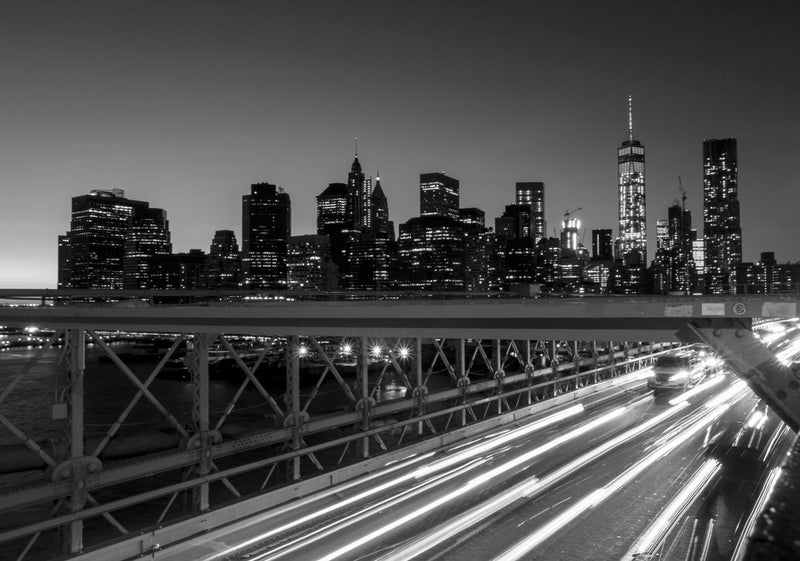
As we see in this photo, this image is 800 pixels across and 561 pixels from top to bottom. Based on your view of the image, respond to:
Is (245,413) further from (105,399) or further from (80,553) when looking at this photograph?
(80,553)

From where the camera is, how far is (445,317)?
13289 millimetres

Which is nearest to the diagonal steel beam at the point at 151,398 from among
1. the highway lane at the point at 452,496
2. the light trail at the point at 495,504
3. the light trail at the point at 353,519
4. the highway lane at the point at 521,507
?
the highway lane at the point at 521,507

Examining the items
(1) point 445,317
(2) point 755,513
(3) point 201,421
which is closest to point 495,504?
(1) point 445,317

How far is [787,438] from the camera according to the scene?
1861 cm

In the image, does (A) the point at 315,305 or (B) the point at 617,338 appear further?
(A) the point at 315,305

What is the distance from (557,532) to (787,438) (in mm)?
11532

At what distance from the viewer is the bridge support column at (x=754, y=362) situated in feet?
32.0

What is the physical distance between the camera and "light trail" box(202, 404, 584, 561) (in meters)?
10.5

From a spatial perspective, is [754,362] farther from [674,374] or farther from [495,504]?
[674,374]

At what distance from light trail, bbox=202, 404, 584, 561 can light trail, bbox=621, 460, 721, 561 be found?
4.97m

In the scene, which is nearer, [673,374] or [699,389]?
[673,374]

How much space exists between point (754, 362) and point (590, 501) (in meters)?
4.36

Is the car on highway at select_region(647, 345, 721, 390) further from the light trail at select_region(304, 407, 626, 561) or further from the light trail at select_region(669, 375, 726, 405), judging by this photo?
the light trail at select_region(304, 407, 626, 561)

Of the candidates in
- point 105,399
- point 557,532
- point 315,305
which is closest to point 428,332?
point 315,305
